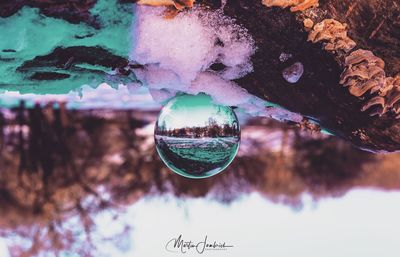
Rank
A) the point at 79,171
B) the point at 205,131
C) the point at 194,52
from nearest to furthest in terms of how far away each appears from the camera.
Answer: the point at 194,52 < the point at 205,131 < the point at 79,171

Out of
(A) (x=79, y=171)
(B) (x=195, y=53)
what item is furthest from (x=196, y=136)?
(A) (x=79, y=171)

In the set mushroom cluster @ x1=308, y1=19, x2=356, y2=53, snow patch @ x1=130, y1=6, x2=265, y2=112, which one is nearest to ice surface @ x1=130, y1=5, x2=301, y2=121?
snow patch @ x1=130, y1=6, x2=265, y2=112

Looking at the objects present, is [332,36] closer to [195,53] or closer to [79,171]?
[195,53]

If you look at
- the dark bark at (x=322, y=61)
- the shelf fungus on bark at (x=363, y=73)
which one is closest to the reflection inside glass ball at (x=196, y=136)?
the dark bark at (x=322, y=61)

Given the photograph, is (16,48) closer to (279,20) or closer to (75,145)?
(279,20)

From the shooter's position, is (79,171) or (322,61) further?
(79,171)

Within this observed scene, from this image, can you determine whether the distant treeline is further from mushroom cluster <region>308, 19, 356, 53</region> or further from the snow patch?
mushroom cluster <region>308, 19, 356, 53</region>
